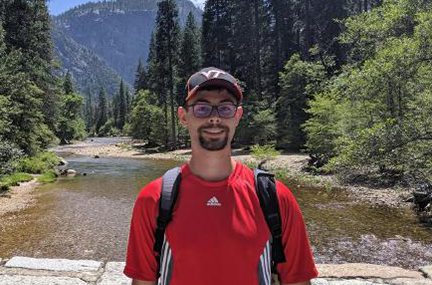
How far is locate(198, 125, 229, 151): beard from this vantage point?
2357mm

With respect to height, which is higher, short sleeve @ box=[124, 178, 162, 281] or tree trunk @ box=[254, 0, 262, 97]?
tree trunk @ box=[254, 0, 262, 97]

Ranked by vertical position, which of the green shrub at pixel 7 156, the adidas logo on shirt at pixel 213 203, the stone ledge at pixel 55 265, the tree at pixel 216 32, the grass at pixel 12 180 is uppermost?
the tree at pixel 216 32

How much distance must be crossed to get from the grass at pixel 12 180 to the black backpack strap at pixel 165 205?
711 inches

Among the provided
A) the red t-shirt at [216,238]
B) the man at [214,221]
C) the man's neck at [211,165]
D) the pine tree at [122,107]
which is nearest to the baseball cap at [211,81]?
the man at [214,221]

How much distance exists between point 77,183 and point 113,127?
8780 centimetres

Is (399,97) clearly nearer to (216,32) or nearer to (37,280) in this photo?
(37,280)

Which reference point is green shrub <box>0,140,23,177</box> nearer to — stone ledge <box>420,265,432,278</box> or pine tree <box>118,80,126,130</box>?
stone ledge <box>420,265,432,278</box>

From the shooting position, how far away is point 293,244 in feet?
7.63

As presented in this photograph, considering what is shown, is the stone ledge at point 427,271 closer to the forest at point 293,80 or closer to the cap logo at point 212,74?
the forest at point 293,80

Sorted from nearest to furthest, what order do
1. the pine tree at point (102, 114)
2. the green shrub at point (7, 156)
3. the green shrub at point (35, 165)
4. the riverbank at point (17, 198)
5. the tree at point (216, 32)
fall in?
the riverbank at point (17, 198) < the green shrub at point (7, 156) < the green shrub at point (35, 165) < the tree at point (216, 32) < the pine tree at point (102, 114)

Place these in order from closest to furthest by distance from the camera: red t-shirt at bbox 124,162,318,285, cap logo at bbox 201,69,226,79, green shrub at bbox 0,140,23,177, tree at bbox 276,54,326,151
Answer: red t-shirt at bbox 124,162,318,285 → cap logo at bbox 201,69,226,79 → green shrub at bbox 0,140,23,177 → tree at bbox 276,54,326,151

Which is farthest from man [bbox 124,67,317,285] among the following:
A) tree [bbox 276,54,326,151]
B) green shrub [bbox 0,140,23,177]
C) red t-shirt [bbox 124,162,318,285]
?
tree [bbox 276,54,326,151]

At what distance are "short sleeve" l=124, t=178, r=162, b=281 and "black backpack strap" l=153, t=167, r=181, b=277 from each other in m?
0.04

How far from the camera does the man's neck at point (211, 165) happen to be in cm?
237
